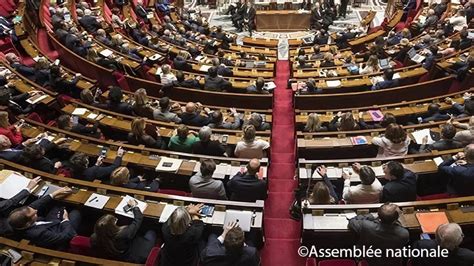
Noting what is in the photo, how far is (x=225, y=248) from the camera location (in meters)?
3.73

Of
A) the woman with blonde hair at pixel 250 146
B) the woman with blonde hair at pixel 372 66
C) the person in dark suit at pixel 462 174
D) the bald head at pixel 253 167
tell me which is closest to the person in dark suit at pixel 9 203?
the bald head at pixel 253 167

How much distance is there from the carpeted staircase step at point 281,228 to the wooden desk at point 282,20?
11.0 m

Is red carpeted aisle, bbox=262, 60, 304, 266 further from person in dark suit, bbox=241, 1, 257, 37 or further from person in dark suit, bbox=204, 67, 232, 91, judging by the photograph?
person in dark suit, bbox=241, 1, 257, 37

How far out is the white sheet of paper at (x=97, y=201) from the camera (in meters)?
4.47

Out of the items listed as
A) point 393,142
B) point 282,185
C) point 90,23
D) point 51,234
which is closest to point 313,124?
point 282,185

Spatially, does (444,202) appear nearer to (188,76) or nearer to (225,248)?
(225,248)

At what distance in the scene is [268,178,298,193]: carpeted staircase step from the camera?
561cm

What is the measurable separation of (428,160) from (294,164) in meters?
1.79

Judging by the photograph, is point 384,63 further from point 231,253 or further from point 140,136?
point 231,253

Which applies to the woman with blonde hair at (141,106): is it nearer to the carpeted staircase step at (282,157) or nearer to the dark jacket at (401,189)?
the carpeted staircase step at (282,157)

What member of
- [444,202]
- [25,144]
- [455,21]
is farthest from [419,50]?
[25,144]

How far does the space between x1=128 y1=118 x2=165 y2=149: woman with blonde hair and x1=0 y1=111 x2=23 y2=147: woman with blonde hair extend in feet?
4.74

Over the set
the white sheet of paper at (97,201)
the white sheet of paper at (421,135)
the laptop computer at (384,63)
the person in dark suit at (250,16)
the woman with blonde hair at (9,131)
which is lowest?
the white sheet of paper at (97,201)

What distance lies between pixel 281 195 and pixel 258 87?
2435mm
